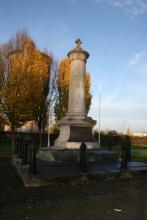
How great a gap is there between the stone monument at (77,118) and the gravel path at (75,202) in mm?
4830

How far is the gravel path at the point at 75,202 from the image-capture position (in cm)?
597

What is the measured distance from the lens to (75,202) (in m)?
7.05

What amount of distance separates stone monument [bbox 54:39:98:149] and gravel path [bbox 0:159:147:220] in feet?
15.8

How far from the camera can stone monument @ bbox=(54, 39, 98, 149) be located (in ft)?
46.8

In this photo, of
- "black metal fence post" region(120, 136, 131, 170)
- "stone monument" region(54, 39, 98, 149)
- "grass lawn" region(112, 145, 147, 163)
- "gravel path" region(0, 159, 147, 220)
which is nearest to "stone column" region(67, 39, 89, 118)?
"stone monument" region(54, 39, 98, 149)

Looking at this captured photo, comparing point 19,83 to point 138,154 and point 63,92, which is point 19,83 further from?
point 138,154

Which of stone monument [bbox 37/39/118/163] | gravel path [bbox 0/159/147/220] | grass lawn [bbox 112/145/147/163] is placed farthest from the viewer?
grass lawn [bbox 112/145/147/163]

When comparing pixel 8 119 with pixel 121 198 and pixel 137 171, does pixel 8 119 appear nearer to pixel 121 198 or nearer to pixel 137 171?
pixel 137 171

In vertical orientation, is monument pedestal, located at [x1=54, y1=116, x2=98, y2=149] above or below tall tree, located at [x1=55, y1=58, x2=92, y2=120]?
below

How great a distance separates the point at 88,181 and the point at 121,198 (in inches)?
97.0

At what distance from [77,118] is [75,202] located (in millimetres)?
7879

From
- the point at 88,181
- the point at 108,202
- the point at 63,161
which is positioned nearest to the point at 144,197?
the point at 108,202

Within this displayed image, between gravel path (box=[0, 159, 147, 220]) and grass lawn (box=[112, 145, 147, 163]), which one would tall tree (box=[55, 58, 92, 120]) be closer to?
grass lawn (box=[112, 145, 147, 163])

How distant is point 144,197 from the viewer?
7676 mm
